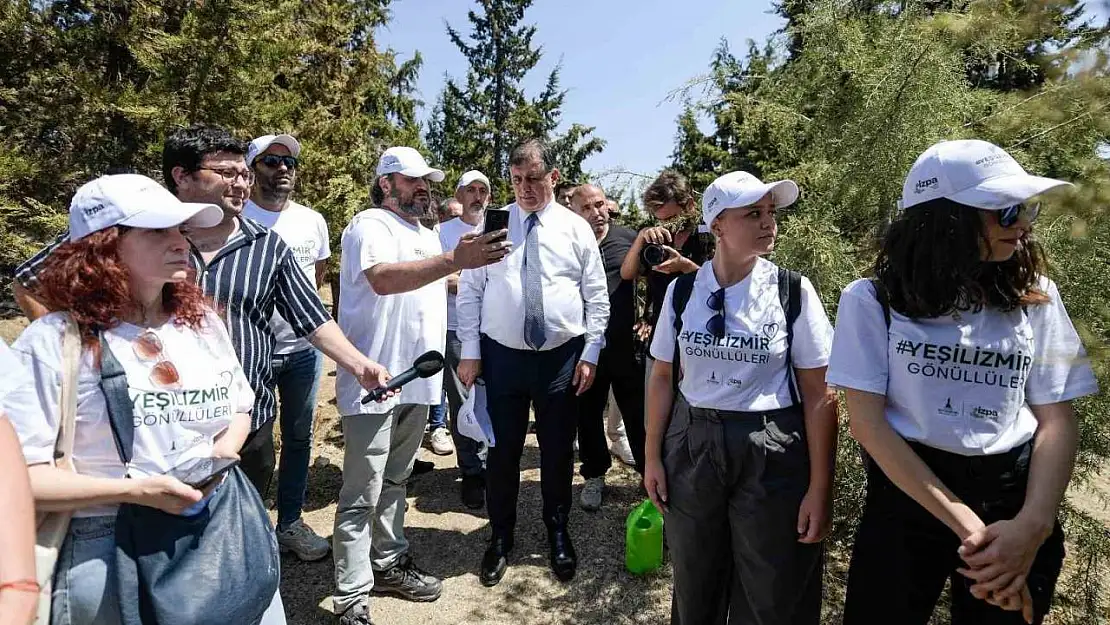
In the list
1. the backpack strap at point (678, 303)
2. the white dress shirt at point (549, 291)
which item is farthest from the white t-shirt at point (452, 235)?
the backpack strap at point (678, 303)

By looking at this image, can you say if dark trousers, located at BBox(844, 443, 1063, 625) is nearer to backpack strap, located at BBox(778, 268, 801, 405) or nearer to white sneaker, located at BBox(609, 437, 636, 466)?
backpack strap, located at BBox(778, 268, 801, 405)

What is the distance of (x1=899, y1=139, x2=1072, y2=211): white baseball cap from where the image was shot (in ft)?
5.10

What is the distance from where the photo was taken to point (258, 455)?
2.84m

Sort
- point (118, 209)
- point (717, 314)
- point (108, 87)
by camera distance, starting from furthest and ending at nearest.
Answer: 1. point (108, 87)
2. point (717, 314)
3. point (118, 209)

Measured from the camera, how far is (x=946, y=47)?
272cm

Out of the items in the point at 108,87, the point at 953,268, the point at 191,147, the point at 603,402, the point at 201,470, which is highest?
the point at 108,87

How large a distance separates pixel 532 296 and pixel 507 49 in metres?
21.2

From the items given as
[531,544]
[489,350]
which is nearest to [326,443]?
[531,544]

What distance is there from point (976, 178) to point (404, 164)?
8.05ft

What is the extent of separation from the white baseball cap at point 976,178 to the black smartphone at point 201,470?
6.61 ft

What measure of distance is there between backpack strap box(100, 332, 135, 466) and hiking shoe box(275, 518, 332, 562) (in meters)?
2.32

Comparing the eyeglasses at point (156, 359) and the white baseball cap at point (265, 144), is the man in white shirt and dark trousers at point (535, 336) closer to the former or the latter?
the white baseball cap at point (265, 144)

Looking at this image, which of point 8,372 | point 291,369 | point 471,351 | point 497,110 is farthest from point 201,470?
point 497,110

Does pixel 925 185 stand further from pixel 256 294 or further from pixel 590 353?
pixel 256 294
